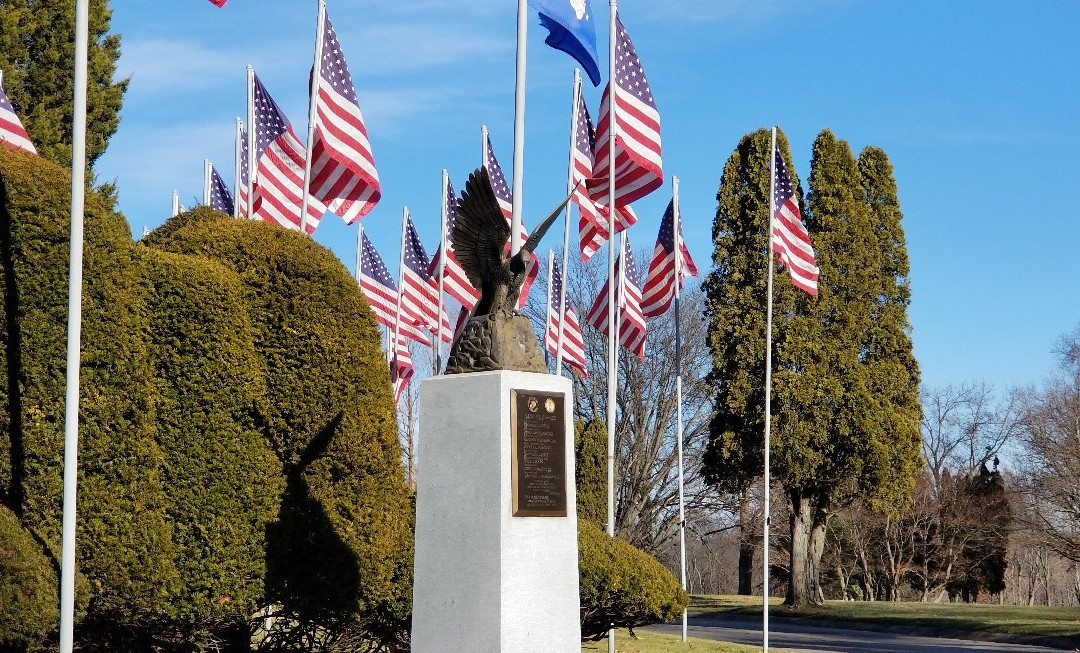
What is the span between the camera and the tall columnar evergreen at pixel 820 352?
3262 centimetres

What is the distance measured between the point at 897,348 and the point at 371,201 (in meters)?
22.0

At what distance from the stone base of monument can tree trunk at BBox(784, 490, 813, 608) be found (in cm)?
2506

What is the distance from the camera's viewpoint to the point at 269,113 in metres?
18.2

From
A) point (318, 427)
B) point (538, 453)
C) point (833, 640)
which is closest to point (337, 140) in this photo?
point (318, 427)

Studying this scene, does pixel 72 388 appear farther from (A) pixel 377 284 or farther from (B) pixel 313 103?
(A) pixel 377 284

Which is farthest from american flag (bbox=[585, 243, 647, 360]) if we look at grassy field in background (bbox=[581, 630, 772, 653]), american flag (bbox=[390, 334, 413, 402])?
american flag (bbox=[390, 334, 413, 402])

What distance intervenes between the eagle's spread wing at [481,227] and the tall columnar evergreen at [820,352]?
23485 millimetres

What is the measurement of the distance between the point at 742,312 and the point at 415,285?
12.3 meters

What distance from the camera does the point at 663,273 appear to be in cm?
2136

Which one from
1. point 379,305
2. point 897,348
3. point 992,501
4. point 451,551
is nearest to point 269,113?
point 379,305

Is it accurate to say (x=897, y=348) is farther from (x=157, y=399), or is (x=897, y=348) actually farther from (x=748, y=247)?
(x=157, y=399)

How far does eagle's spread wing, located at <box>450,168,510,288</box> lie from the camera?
9961mm

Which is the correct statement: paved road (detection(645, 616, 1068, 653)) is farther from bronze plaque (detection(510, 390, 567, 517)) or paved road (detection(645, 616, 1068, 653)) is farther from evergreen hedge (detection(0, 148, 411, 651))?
bronze plaque (detection(510, 390, 567, 517))

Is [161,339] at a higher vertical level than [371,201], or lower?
lower
